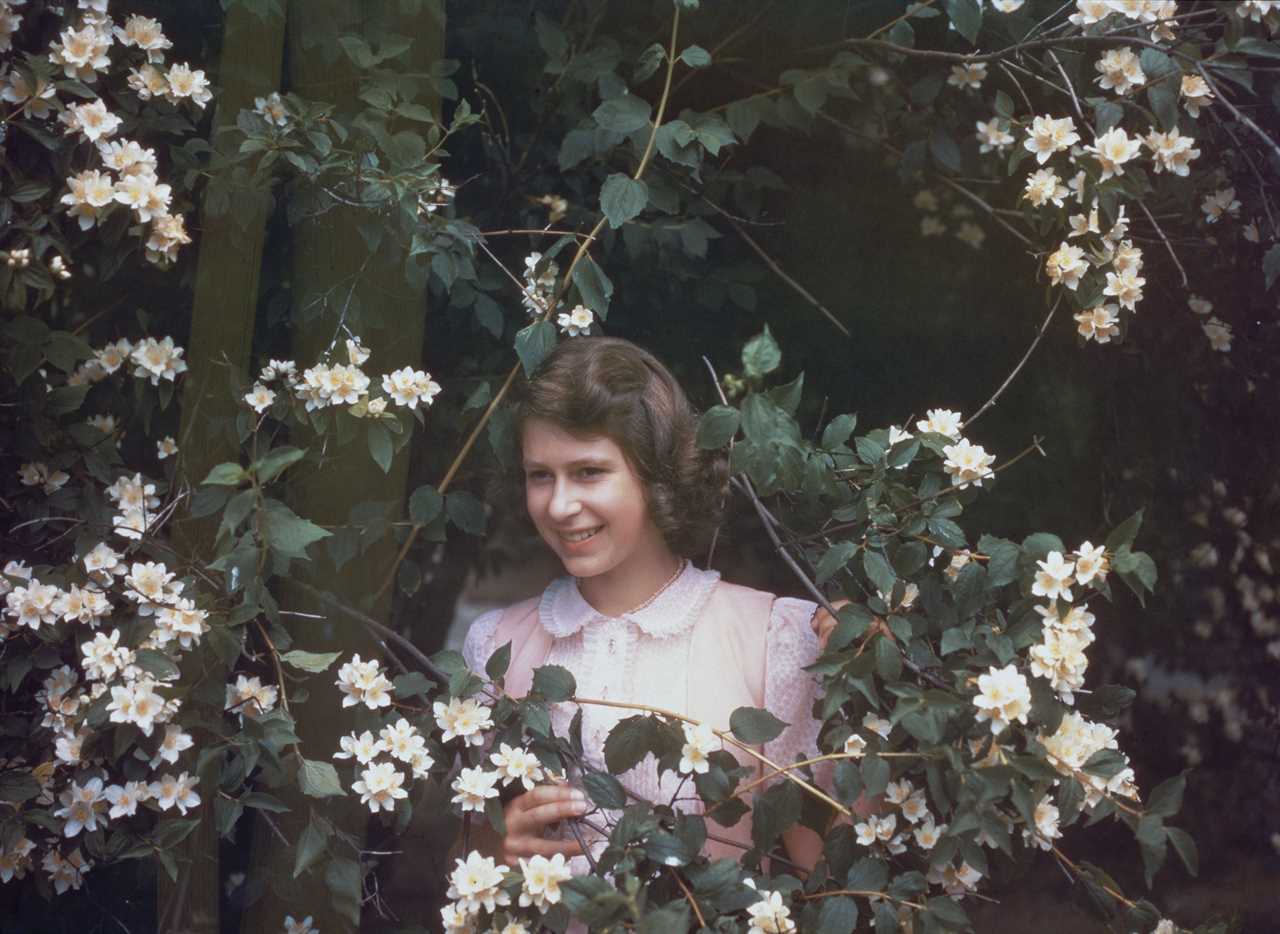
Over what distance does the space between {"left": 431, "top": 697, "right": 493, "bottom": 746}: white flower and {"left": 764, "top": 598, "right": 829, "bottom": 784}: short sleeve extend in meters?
0.45

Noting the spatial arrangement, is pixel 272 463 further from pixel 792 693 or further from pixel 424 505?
pixel 792 693

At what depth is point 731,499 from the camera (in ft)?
8.18

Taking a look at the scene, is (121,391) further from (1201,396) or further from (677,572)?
(1201,396)

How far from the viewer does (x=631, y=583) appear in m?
2.15

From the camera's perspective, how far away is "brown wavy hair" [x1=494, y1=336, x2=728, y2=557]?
2047 millimetres

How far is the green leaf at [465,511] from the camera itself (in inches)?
86.2

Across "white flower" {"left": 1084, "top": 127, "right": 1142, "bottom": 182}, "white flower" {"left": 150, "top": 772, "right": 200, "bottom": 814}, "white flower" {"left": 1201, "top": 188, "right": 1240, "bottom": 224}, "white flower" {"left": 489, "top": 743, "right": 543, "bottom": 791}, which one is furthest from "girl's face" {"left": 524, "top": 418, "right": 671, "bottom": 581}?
"white flower" {"left": 1201, "top": 188, "right": 1240, "bottom": 224}

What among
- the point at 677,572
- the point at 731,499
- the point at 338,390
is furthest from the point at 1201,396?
the point at 338,390

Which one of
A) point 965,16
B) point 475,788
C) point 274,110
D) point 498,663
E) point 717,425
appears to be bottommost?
point 475,788

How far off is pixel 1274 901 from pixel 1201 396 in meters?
1.02

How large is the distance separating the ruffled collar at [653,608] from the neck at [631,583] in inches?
0.6

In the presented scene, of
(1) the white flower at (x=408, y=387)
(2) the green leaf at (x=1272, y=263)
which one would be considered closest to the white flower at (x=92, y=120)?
(1) the white flower at (x=408, y=387)

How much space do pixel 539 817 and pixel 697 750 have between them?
28cm

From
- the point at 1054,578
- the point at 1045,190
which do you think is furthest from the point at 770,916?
the point at 1045,190
